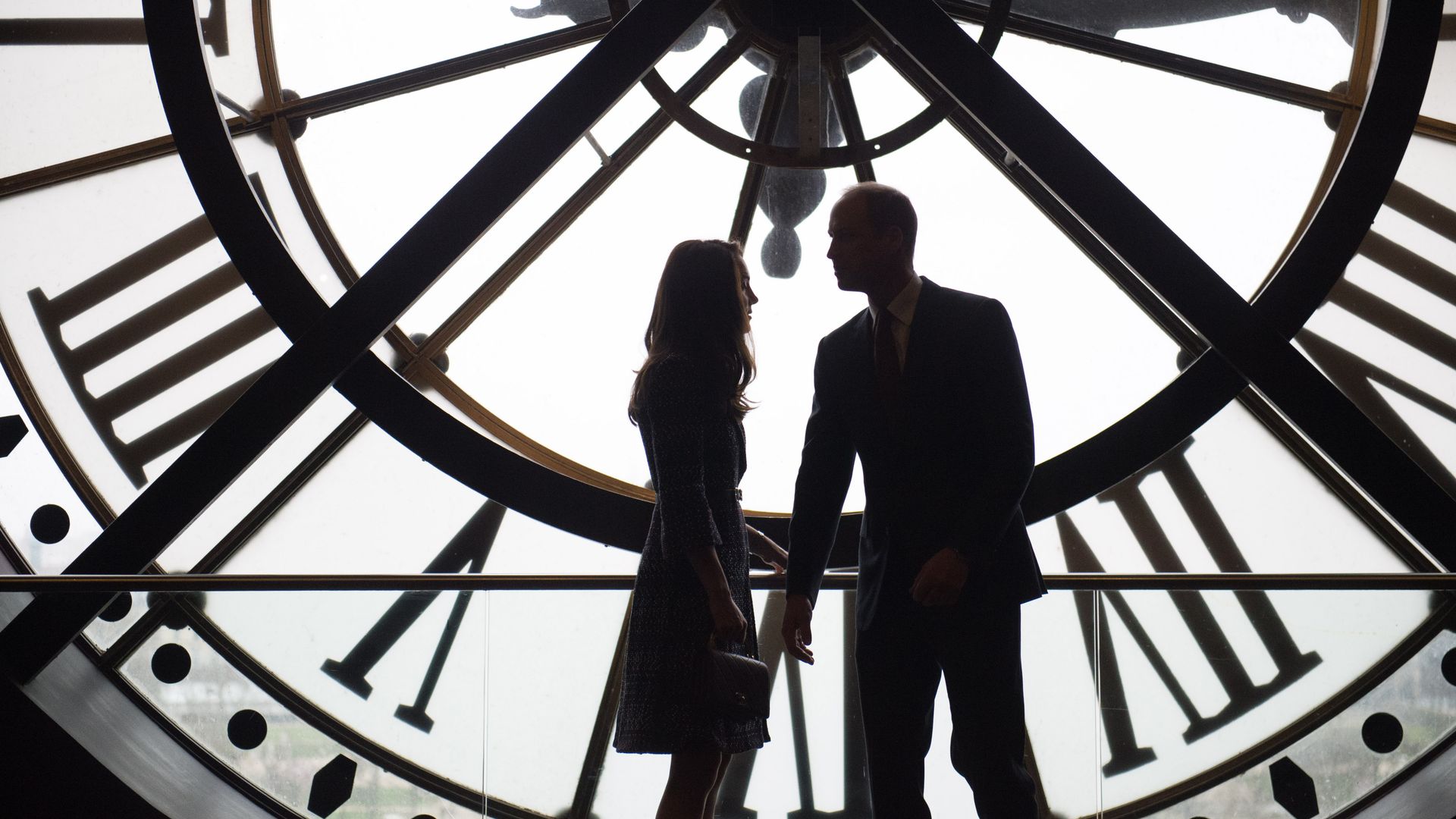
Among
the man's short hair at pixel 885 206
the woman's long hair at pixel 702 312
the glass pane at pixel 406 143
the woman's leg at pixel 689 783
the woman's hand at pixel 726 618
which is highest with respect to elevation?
the glass pane at pixel 406 143

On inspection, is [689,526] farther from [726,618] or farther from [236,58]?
[236,58]

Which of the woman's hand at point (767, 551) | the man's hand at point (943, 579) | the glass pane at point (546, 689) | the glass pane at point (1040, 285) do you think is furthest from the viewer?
the glass pane at point (1040, 285)

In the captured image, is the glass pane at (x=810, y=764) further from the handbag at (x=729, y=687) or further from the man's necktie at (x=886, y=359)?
the man's necktie at (x=886, y=359)

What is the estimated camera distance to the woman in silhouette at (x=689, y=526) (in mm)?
1501

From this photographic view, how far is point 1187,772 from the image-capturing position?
195 centimetres

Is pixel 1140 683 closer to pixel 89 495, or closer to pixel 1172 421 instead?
pixel 1172 421

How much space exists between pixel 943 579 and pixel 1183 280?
3.38 feet

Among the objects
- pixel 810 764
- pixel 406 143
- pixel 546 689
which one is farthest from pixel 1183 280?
pixel 406 143

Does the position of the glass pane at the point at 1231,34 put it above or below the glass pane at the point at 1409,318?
above

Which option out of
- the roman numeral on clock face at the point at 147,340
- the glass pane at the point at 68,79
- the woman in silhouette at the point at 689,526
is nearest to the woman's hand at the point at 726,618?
the woman in silhouette at the point at 689,526

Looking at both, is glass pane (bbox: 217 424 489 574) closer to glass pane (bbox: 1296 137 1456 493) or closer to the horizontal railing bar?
the horizontal railing bar

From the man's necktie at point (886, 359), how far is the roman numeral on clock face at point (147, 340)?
7.54 feet

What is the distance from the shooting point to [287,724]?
6.83ft

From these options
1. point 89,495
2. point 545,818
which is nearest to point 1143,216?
point 545,818
